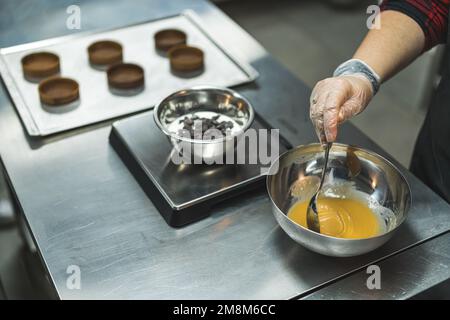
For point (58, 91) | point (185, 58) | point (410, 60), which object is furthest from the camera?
point (185, 58)

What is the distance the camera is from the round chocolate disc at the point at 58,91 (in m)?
1.39

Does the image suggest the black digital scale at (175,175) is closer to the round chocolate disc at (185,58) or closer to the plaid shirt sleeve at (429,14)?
the round chocolate disc at (185,58)

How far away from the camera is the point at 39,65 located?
1493mm

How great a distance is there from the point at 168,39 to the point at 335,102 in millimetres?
666

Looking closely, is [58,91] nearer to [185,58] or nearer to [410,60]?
[185,58]

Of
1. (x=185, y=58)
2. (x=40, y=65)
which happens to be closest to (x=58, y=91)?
(x=40, y=65)

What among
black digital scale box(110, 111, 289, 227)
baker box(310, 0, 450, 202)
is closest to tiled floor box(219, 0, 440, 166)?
baker box(310, 0, 450, 202)

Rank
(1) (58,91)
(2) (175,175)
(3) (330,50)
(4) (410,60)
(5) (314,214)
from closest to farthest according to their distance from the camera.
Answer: (5) (314,214) → (2) (175,175) → (4) (410,60) → (1) (58,91) → (3) (330,50)

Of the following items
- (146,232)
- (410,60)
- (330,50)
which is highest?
(410,60)

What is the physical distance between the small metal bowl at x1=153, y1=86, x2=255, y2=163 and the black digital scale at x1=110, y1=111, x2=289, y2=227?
35mm

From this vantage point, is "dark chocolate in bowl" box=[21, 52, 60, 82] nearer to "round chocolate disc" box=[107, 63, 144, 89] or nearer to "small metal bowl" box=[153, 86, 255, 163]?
"round chocolate disc" box=[107, 63, 144, 89]

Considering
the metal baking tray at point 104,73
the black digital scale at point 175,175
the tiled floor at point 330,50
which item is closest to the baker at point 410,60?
the black digital scale at point 175,175

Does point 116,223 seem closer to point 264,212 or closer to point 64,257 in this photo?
point 64,257
